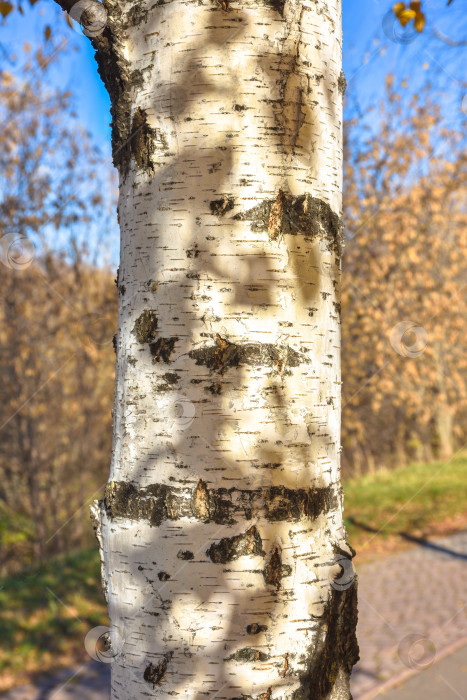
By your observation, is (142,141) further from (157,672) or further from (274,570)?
(157,672)

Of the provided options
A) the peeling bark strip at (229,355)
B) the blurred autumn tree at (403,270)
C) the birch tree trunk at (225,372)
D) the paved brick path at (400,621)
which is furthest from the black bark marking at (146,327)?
the blurred autumn tree at (403,270)

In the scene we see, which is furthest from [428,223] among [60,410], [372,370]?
[60,410]

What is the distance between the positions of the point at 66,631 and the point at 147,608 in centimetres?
501

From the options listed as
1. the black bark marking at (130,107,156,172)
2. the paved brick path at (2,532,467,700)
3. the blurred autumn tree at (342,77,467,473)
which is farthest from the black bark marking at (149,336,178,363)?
the blurred autumn tree at (342,77,467,473)

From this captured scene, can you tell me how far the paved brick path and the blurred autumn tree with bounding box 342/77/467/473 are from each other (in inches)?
172

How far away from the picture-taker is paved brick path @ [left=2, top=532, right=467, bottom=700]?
194 inches

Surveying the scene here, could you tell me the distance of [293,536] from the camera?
138 cm

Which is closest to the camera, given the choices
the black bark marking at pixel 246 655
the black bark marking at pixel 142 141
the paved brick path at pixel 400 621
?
the black bark marking at pixel 246 655

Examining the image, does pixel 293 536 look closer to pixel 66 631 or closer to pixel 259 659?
pixel 259 659

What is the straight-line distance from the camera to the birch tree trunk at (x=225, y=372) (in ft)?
4.43

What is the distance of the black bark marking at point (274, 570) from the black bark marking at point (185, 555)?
16 cm

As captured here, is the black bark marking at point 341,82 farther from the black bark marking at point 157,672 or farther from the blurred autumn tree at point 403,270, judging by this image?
the blurred autumn tree at point 403,270

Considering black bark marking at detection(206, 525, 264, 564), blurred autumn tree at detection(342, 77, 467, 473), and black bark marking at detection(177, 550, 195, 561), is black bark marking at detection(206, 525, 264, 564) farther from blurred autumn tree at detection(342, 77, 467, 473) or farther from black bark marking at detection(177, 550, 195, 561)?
blurred autumn tree at detection(342, 77, 467, 473)

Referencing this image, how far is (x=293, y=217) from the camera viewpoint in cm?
143
